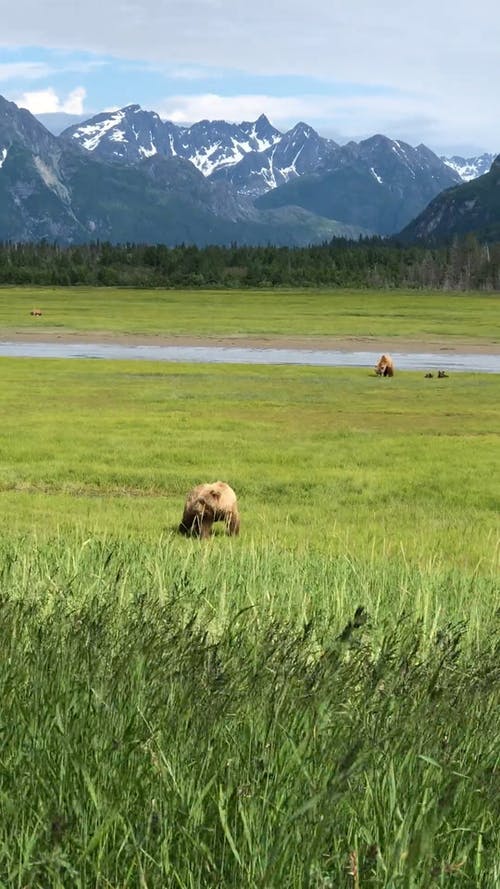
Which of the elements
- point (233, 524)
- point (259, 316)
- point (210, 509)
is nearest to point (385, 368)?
point (233, 524)

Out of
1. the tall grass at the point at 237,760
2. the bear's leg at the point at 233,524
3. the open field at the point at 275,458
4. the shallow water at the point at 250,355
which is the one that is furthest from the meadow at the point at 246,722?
the shallow water at the point at 250,355

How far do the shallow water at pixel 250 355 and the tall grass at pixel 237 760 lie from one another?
164 ft

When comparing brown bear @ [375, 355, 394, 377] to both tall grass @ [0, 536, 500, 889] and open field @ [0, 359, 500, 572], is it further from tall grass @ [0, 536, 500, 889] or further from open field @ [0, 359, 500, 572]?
tall grass @ [0, 536, 500, 889]

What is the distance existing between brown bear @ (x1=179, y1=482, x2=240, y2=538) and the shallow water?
3992 centimetres

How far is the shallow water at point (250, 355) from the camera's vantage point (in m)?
59.3

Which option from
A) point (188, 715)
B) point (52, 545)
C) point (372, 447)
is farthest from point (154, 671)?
point (372, 447)

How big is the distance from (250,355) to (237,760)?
60984mm

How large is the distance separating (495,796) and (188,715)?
4.25 ft

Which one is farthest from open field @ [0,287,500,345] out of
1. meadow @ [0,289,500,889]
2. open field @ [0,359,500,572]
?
meadow @ [0,289,500,889]

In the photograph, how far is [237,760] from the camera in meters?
4.15

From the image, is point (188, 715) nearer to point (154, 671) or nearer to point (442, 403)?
point (154, 671)

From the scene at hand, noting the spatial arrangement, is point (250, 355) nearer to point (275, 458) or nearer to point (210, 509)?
point (275, 458)

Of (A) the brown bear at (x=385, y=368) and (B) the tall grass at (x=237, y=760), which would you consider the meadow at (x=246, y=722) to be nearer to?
(B) the tall grass at (x=237, y=760)

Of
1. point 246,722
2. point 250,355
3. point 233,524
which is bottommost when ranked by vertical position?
point 250,355
